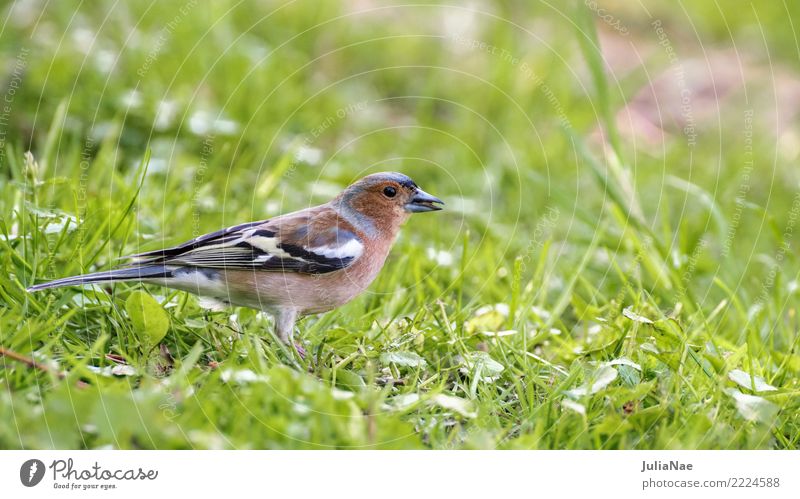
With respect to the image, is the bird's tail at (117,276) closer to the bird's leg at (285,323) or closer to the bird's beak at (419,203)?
the bird's leg at (285,323)

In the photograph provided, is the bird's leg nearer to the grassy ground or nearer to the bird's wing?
the grassy ground

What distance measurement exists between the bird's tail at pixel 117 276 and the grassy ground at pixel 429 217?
0.16 m

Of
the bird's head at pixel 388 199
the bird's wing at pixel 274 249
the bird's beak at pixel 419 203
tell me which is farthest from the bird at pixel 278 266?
the bird's beak at pixel 419 203

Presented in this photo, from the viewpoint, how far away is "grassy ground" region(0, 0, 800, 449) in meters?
3.21

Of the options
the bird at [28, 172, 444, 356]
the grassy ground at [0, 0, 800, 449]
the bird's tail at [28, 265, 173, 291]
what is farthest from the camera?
the bird at [28, 172, 444, 356]

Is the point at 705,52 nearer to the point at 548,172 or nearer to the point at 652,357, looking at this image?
the point at 548,172

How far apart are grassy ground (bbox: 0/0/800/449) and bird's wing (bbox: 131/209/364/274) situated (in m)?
0.28

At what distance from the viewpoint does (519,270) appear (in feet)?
13.3

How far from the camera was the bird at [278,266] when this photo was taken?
3.71 m

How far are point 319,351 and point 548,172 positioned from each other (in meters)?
3.66

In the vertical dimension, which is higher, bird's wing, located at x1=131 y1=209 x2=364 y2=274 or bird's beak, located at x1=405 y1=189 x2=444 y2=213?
bird's beak, located at x1=405 y1=189 x2=444 y2=213

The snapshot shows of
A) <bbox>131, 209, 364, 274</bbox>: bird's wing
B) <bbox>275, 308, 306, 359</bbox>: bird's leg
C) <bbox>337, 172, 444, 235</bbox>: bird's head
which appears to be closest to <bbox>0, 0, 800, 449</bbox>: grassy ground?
<bbox>275, 308, 306, 359</bbox>: bird's leg

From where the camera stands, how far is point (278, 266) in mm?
3824
